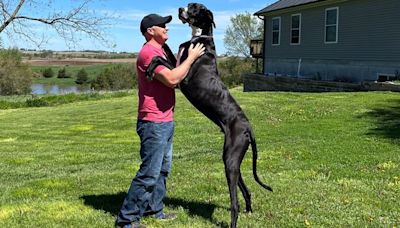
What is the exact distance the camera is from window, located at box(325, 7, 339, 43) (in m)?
24.2

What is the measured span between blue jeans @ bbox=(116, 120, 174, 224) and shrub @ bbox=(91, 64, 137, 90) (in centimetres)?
6920

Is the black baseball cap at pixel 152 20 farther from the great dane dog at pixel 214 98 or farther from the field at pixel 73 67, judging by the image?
the field at pixel 73 67

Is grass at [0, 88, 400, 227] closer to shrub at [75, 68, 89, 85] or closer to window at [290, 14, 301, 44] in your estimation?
window at [290, 14, 301, 44]

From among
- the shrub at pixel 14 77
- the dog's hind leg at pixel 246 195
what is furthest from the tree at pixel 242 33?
the dog's hind leg at pixel 246 195

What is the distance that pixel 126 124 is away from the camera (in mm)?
15953

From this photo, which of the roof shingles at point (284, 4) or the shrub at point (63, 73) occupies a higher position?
the roof shingles at point (284, 4)

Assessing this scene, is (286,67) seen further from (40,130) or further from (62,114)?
(40,130)

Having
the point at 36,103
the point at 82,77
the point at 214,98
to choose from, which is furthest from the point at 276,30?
the point at 82,77

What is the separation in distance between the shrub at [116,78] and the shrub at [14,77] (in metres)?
9.94

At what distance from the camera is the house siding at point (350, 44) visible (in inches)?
809

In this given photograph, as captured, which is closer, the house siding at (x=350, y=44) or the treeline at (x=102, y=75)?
the house siding at (x=350, y=44)

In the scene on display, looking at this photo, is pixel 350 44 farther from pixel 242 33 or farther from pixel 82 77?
pixel 82 77

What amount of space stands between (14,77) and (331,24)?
52.0m

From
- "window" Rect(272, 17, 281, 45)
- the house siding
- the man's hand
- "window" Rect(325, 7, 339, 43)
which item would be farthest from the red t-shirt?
"window" Rect(272, 17, 281, 45)
